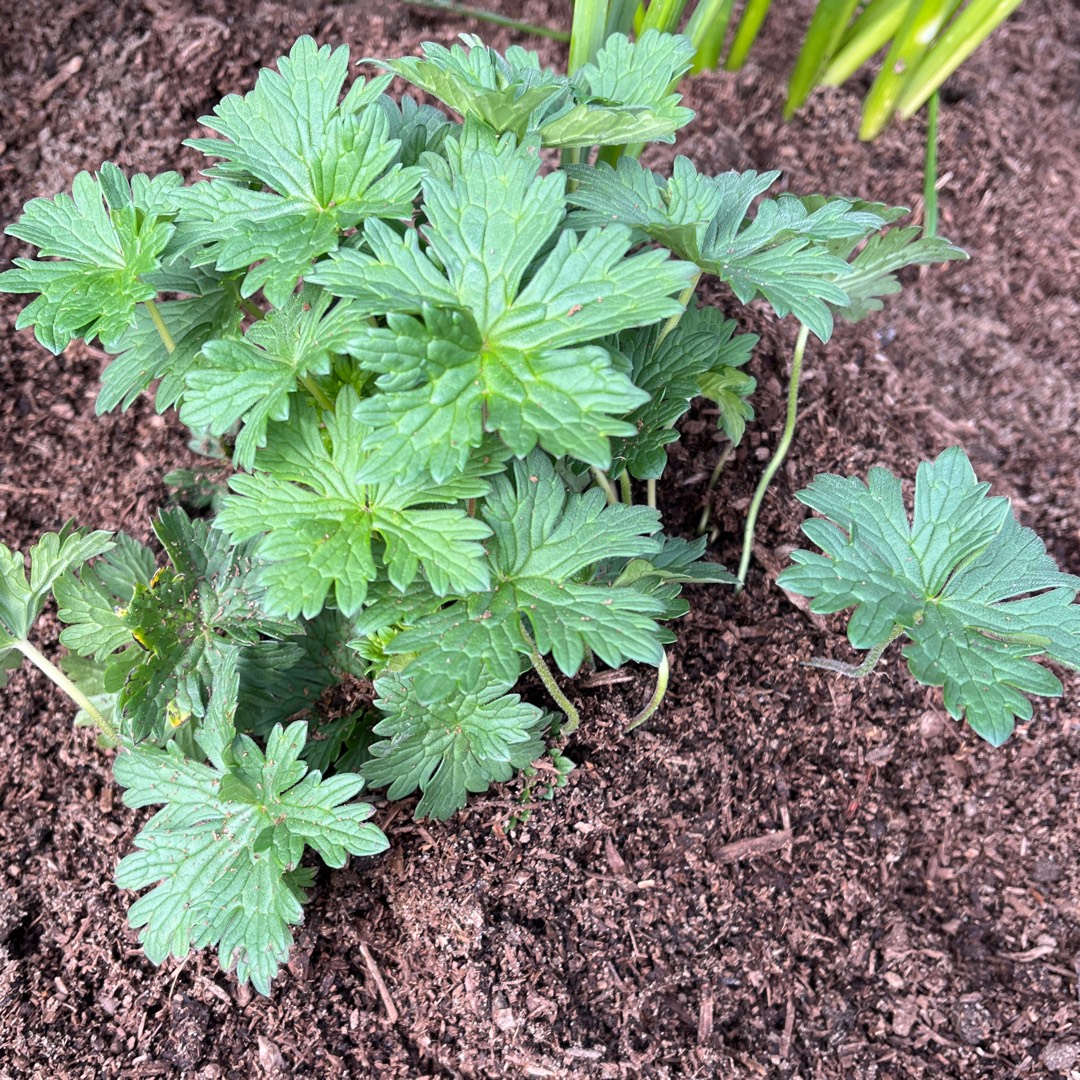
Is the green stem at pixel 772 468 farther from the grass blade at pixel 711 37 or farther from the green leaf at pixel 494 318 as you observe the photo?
the grass blade at pixel 711 37

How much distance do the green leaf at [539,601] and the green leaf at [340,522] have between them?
6 centimetres

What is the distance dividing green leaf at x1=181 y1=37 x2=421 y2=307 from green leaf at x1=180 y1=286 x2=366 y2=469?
0.20 feet

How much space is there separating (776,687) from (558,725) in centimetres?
41

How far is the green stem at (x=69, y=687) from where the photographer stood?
1532 mm

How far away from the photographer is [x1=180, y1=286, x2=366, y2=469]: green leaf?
1.29 meters

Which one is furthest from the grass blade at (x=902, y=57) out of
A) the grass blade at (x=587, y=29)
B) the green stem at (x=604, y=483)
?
the green stem at (x=604, y=483)

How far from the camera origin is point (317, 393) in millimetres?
1379

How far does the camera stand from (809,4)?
9.50 feet

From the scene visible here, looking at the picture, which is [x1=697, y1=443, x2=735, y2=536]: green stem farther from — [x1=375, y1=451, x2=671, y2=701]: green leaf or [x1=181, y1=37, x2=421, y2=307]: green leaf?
[x1=181, y1=37, x2=421, y2=307]: green leaf

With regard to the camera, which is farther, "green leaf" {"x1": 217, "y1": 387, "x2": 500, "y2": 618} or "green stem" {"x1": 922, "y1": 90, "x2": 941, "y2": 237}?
"green stem" {"x1": 922, "y1": 90, "x2": 941, "y2": 237}

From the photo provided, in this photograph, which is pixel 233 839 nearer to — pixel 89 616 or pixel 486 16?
pixel 89 616

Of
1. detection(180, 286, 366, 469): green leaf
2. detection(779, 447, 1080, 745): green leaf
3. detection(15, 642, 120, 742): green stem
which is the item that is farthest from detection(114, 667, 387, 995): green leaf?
detection(779, 447, 1080, 745): green leaf

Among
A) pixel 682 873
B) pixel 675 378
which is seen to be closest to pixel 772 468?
pixel 675 378

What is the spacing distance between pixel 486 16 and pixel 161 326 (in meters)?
1.41
